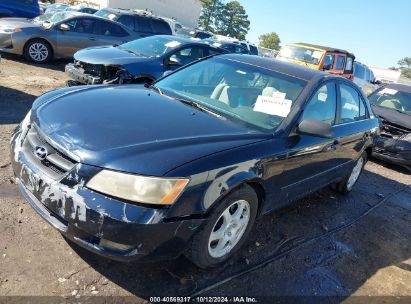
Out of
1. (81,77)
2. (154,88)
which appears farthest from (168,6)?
(154,88)

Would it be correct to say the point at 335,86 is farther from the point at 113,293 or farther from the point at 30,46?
the point at 30,46

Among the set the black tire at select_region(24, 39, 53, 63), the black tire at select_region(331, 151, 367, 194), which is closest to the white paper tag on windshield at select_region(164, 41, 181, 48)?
the black tire at select_region(24, 39, 53, 63)

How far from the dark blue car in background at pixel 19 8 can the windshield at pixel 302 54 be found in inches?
375

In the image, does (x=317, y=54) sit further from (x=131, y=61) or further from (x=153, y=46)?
(x=131, y=61)

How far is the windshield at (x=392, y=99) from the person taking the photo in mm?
9242

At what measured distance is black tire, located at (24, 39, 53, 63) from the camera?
10.4 metres

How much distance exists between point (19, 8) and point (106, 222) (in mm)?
14173

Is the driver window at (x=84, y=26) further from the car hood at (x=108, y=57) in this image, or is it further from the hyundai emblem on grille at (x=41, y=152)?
the hyundai emblem on grille at (x=41, y=152)

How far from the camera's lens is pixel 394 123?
841 centimetres

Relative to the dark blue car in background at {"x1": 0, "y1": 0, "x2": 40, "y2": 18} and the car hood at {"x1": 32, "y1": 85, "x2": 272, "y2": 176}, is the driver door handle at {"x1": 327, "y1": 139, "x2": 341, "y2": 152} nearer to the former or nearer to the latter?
the car hood at {"x1": 32, "y1": 85, "x2": 272, "y2": 176}

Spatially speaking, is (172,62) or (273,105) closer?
(273,105)

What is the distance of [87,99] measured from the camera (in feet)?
11.5

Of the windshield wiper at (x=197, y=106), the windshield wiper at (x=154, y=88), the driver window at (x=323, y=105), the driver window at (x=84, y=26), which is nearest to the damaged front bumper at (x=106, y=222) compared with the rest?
the windshield wiper at (x=197, y=106)

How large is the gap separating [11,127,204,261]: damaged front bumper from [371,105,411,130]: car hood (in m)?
7.00
